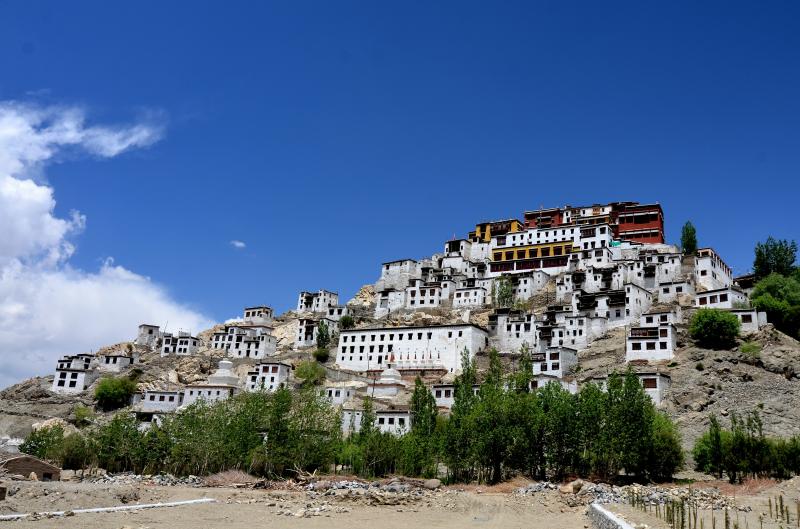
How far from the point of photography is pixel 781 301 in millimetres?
67688

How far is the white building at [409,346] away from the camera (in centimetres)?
7488

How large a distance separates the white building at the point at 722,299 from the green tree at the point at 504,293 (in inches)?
811

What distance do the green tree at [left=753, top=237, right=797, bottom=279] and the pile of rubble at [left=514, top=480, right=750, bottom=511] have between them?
168ft

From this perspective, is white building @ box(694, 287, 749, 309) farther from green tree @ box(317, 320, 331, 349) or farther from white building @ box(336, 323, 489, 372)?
green tree @ box(317, 320, 331, 349)

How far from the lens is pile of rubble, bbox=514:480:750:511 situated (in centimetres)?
3171

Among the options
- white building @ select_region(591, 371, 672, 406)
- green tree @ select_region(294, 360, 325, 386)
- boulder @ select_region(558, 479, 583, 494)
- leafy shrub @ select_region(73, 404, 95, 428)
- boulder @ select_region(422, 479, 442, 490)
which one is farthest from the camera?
green tree @ select_region(294, 360, 325, 386)

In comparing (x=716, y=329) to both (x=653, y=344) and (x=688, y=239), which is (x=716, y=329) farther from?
(x=688, y=239)

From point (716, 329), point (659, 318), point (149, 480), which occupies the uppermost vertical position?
point (659, 318)

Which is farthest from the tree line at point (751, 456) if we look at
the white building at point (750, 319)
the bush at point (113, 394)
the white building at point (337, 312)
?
the bush at point (113, 394)

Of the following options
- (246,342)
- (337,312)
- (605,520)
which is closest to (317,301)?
(337,312)

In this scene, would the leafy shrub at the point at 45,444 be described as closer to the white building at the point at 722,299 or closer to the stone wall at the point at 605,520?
the stone wall at the point at 605,520

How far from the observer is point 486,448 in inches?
1713

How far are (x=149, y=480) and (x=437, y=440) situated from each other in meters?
18.8

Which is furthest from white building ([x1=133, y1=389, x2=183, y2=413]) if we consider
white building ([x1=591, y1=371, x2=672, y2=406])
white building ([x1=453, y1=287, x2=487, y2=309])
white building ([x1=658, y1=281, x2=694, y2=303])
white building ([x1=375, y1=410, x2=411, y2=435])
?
white building ([x1=658, y1=281, x2=694, y2=303])
